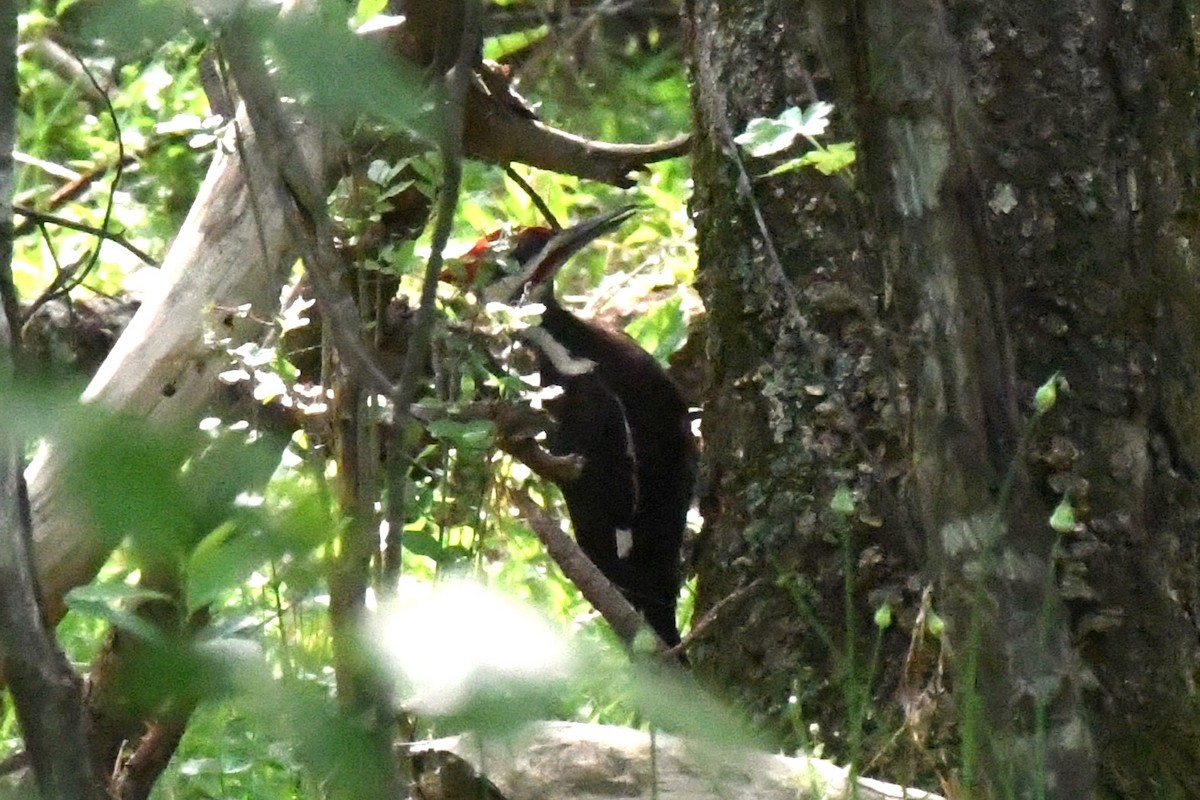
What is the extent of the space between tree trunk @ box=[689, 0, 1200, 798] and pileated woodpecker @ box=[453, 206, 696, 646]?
1.11 m

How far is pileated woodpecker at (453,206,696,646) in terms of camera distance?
377 cm

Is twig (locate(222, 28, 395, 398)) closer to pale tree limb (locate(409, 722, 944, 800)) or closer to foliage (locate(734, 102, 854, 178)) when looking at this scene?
foliage (locate(734, 102, 854, 178))

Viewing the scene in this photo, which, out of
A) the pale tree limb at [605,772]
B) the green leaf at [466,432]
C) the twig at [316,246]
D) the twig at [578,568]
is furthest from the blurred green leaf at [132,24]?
the twig at [578,568]

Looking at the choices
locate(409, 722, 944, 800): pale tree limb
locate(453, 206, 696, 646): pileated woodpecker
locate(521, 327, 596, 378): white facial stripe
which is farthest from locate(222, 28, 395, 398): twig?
locate(453, 206, 696, 646): pileated woodpecker

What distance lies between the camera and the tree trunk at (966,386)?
4.96ft

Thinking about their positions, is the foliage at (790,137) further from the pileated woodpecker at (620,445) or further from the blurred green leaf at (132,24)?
the pileated woodpecker at (620,445)

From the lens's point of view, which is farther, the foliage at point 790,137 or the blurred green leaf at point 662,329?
the blurred green leaf at point 662,329

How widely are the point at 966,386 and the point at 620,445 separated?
7.58 ft

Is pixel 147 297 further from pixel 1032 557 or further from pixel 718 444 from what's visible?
pixel 1032 557

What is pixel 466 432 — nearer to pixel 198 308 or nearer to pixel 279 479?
pixel 198 308

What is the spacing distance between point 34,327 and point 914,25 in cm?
225

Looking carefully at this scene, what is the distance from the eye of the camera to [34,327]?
10.5 feet

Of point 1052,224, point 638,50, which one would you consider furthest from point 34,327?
point 638,50

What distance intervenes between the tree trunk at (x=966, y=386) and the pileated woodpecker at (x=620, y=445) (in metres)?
1.11
